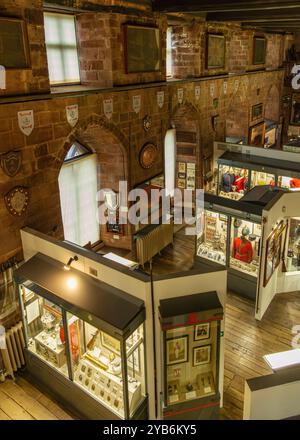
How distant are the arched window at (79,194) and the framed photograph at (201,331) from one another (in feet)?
13.2

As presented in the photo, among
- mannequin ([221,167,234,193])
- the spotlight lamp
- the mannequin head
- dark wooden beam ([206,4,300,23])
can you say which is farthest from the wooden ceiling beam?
the spotlight lamp

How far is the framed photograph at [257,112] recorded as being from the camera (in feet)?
44.8

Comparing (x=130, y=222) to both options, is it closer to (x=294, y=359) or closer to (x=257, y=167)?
(x=257, y=167)

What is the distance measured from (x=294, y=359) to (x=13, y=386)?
4.21 meters

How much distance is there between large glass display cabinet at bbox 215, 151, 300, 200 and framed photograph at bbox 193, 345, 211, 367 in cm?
596

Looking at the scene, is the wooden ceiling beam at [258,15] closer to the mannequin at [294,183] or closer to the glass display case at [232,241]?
the mannequin at [294,183]

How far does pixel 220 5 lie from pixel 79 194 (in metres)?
4.40

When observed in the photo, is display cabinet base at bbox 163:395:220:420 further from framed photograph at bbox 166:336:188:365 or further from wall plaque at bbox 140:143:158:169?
wall plaque at bbox 140:143:158:169

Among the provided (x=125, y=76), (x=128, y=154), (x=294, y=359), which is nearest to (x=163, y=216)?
(x=128, y=154)

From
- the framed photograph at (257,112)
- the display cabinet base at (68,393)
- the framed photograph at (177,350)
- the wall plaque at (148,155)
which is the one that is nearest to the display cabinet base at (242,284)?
the wall plaque at (148,155)

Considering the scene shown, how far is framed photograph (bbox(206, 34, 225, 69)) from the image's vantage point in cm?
998

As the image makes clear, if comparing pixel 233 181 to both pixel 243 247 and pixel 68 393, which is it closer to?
pixel 243 247

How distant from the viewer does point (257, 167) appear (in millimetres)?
10305

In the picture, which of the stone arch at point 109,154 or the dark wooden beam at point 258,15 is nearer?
the stone arch at point 109,154
